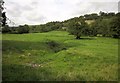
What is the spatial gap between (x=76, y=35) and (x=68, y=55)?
42.9 meters

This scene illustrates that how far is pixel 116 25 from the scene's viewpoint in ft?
308

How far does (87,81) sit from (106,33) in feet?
277

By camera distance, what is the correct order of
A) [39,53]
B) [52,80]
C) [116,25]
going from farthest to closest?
[116,25], [39,53], [52,80]

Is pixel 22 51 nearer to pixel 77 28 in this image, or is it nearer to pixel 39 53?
pixel 39 53

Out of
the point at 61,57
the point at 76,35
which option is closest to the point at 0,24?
the point at 61,57

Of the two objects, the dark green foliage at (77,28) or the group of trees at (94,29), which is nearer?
the dark green foliage at (77,28)

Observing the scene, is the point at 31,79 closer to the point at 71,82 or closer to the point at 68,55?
the point at 71,82

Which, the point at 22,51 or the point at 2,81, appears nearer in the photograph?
the point at 2,81

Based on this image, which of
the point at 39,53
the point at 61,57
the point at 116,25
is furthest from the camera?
the point at 116,25

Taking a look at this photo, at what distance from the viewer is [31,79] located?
12023 millimetres

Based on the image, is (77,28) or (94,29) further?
(94,29)

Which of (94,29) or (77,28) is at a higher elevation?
(77,28)

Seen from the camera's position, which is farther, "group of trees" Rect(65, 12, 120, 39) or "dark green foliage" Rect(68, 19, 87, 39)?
"group of trees" Rect(65, 12, 120, 39)

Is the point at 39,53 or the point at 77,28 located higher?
the point at 77,28
